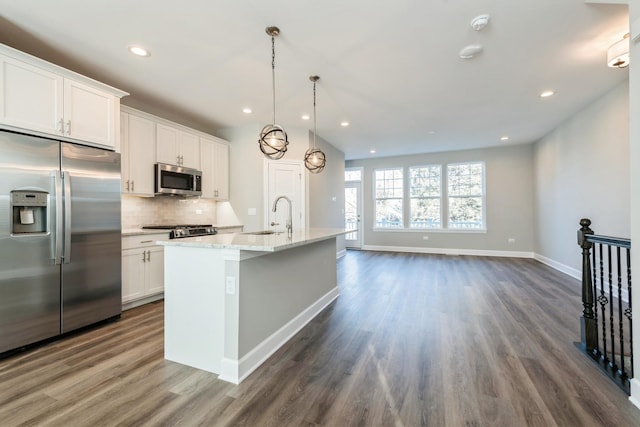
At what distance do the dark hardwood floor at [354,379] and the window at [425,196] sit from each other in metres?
4.53

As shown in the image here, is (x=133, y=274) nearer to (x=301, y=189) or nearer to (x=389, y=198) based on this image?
(x=301, y=189)

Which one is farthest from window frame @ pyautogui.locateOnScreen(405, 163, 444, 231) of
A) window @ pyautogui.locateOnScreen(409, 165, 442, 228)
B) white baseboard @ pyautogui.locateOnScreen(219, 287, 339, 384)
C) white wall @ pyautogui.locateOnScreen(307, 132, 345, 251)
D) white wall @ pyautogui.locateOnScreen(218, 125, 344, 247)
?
white baseboard @ pyautogui.locateOnScreen(219, 287, 339, 384)

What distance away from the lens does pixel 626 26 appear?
2.41 meters

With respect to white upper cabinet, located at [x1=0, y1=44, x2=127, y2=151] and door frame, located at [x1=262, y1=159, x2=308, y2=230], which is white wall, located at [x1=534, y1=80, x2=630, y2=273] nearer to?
door frame, located at [x1=262, y1=159, x2=308, y2=230]

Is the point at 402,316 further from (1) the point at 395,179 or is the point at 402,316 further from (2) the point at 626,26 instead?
(1) the point at 395,179

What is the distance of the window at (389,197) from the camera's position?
26.3 feet

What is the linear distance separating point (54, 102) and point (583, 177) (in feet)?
22.8

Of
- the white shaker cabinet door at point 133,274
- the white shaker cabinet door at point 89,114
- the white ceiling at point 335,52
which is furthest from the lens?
the white shaker cabinet door at point 133,274

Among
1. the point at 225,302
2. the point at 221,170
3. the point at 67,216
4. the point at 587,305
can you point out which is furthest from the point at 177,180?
the point at 587,305

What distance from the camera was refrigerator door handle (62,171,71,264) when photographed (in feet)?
8.32

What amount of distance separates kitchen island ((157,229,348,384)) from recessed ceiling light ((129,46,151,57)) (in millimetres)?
1986

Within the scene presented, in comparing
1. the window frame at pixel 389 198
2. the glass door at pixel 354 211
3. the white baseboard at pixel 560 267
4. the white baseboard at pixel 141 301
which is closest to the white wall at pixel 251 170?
the white baseboard at pixel 141 301

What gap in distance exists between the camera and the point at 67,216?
2.54 metres

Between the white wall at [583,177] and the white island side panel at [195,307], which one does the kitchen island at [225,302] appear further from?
the white wall at [583,177]
